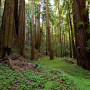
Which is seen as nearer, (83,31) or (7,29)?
(7,29)

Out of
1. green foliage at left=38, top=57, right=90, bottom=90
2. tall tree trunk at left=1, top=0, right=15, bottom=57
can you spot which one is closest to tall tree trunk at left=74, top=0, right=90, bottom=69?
green foliage at left=38, top=57, right=90, bottom=90

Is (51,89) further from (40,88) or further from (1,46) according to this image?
(1,46)

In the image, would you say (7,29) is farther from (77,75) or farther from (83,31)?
(83,31)

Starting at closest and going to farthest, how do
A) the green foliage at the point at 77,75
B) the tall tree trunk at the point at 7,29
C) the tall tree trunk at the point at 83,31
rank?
the green foliage at the point at 77,75
the tall tree trunk at the point at 7,29
the tall tree trunk at the point at 83,31

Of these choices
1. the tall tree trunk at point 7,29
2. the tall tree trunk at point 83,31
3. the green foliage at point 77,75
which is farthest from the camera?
the tall tree trunk at point 83,31

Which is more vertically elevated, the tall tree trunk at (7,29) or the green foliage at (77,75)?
the tall tree trunk at (7,29)

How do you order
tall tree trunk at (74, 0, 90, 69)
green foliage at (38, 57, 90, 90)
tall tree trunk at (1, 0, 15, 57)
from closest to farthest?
green foliage at (38, 57, 90, 90) < tall tree trunk at (1, 0, 15, 57) < tall tree trunk at (74, 0, 90, 69)

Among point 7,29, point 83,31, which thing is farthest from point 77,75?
point 7,29

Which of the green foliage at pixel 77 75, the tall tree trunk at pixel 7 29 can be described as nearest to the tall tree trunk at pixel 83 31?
the green foliage at pixel 77 75

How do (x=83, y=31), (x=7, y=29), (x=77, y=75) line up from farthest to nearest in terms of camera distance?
(x=83, y=31)
(x=7, y=29)
(x=77, y=75)

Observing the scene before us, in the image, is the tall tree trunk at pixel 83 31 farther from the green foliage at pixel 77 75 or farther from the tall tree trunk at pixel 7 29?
the tall tree trunk at pixel 7 29

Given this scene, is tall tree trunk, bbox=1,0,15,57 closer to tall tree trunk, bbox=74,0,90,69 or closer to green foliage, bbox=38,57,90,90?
green foliage, bbox=38,57,90,90

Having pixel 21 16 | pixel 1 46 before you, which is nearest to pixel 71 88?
pixel 1 46

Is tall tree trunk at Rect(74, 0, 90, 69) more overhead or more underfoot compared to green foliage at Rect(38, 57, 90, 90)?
more overhead
